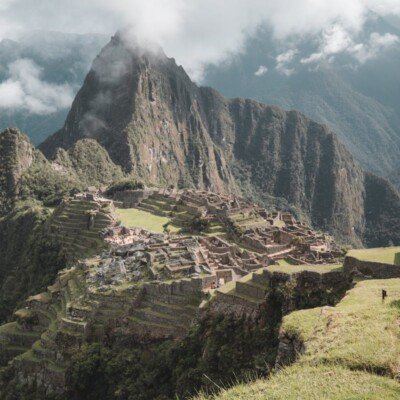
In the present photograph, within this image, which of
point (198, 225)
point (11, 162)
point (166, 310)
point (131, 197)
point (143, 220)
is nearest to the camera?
point (166, 310)

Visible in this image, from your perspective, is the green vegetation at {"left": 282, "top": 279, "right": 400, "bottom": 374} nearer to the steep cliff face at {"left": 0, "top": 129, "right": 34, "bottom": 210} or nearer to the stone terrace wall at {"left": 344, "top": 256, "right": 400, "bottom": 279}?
the stone terrace wall at {"left": 344, "top": 256, "right": 400, "bottom": 279}

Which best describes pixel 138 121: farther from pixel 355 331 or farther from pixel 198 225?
pixel 355 331

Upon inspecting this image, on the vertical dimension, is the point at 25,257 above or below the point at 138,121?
below

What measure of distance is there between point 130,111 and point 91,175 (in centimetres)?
4844

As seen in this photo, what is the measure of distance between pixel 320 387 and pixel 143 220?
181ft

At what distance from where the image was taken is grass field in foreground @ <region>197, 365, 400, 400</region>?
9.22 metres

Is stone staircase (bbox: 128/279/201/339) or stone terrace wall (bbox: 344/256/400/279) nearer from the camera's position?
stone terrace wall (bbox: 344/256/400/279)

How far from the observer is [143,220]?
64.0m

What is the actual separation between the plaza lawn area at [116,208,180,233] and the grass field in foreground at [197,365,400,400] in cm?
4572

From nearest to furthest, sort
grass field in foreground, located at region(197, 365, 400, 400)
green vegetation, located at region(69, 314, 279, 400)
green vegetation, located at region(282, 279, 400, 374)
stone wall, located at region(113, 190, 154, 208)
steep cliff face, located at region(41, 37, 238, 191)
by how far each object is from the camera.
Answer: grass field in foreground, located at region(197, 365, 400, 400), green vegetation, located at region(282, 279, 400, 374), green vegetation, located at region(69, 314, 279, 400), stone wall, located at region(113, 190, 154, 208), steep cliff face, located at region(41, 37, 238, 191)

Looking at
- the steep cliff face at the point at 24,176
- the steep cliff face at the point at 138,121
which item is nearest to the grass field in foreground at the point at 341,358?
the steep cliff face at the point at 24,176

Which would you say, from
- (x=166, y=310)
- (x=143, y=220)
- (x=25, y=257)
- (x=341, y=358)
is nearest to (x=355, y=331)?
(x=341, y=358)

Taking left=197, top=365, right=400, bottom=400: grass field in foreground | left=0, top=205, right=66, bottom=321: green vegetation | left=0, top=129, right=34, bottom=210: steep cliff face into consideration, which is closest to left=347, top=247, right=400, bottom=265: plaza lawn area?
left=197, top=365, right=400, bottom=400: grass field in foreground

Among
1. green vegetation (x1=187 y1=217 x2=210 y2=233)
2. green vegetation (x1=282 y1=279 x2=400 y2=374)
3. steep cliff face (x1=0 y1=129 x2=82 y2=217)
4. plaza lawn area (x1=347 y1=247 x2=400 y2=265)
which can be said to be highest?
steep cliff face (x1=0 y1=129 x2=82 y2=217)
